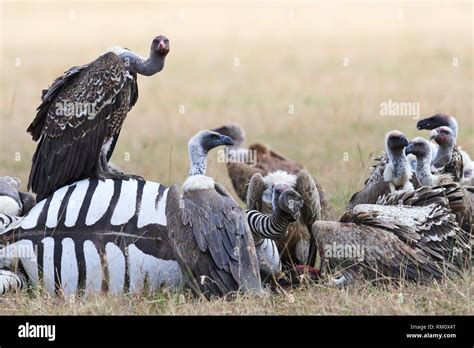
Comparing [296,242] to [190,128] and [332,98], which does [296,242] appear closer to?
[190,128]

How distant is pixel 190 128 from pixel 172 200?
10.7m

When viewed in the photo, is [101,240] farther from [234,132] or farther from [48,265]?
[234,132]

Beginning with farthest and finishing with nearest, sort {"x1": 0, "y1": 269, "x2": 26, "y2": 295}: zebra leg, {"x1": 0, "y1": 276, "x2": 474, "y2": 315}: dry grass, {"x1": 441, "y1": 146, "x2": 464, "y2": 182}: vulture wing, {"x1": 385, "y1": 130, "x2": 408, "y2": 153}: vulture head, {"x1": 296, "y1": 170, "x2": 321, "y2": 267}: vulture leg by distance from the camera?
{"x1": 441, "y1": 146, "x2": 464, "y2": 182}: vulture wing < {"x1": 385, "y1": 130, "x2": 408, "y2": 153}: vulture head < {"x1": 296, "y1": 170, "x2": 321, "y2": 267}: vulture leg < {"x1": 0, "y1": 269, "x2": 26, "y2": 295}: zebra leg < {"x1": 0, "y1": 276, "x2": 474, "y2": 315}: dry grass

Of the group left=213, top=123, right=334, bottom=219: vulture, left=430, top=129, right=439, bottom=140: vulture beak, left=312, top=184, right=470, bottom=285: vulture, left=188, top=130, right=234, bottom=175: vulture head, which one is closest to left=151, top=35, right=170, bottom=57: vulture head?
left=188, top=130, right=234, bottom=175: vulture head

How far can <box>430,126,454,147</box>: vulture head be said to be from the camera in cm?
995

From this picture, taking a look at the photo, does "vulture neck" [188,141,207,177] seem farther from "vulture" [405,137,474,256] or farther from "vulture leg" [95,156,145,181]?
"vulture" [405,137,474,256]

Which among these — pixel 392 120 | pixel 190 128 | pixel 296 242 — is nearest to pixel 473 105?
pixel 392 120

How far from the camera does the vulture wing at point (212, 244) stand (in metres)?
7.51

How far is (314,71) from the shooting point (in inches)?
949

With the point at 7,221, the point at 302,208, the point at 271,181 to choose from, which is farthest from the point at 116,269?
the point at 271,181

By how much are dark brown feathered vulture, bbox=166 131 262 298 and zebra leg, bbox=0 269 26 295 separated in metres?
1.20

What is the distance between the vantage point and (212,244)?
24.8ft

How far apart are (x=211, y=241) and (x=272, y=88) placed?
49.5 ft

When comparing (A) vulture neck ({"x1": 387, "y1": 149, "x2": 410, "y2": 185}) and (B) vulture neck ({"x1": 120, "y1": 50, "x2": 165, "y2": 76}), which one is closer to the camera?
(B) vulture neck ({"x1": 120, "y1": 50, "x2": 165, "y2": 76})
